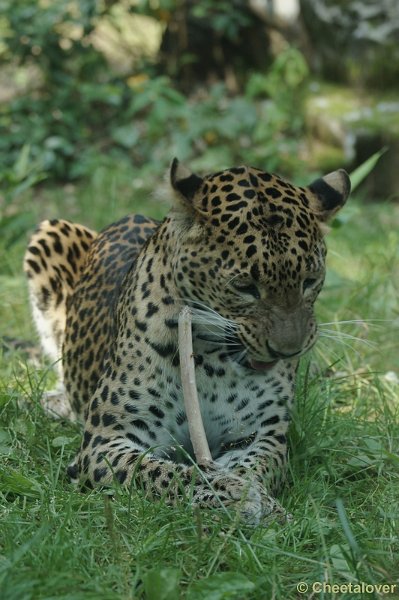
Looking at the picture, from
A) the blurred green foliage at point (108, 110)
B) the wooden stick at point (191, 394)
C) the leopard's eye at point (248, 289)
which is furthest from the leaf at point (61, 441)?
the blurred green foliage at point (108, 110)

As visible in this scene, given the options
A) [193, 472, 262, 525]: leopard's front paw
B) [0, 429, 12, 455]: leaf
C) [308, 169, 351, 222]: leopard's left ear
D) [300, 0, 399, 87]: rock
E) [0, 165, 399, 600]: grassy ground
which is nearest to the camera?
[0, 165, 399, 600]: grassy ground

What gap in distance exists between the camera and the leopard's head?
4.73m

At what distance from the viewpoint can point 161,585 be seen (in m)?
3.86

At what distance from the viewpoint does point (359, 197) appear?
12797mm

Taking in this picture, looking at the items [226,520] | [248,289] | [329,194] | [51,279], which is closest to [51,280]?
[51,279]

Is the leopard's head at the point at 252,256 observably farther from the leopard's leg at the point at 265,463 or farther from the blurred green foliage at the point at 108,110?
the blurred green foliage at the point at 108,110

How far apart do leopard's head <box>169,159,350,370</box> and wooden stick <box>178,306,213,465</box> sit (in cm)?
16

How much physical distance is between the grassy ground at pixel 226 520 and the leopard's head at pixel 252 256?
0.63 m

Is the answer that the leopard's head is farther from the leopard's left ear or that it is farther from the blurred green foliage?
the blurred green foliage

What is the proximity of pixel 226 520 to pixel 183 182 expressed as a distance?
172 cm

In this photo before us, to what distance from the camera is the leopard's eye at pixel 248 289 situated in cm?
477

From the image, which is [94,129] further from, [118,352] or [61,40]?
[118,352]

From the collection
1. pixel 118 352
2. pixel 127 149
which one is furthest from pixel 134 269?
pixel 127 149

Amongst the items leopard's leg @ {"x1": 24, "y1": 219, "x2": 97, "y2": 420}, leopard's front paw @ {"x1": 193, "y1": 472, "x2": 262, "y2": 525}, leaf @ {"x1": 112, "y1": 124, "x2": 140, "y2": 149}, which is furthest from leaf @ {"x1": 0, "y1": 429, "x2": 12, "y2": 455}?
leaf @ {"x1": 112, "y1": 124, "x2": 140, "y2": 149}
